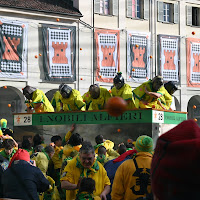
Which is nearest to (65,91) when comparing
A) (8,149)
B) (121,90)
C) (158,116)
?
(121,90)

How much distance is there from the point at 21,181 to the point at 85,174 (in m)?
0.75

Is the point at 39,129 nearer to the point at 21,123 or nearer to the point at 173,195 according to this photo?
the point at 21,123

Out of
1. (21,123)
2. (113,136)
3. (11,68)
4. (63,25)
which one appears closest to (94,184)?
(113,136)

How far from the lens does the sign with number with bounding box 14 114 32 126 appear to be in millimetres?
15500

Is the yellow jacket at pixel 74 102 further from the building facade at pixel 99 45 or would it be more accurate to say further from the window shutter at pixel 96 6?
the window shutter at pixel 96 6

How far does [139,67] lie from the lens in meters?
32.3

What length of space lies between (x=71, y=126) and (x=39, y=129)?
102cm

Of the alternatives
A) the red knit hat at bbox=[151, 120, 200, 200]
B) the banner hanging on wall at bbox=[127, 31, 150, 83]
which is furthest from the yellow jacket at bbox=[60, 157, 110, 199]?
the banner hanging on wall at bbox=[127, 31, 150, 83]

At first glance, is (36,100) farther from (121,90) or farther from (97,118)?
(121,90)

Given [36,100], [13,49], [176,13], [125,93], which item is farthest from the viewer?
[176,13]

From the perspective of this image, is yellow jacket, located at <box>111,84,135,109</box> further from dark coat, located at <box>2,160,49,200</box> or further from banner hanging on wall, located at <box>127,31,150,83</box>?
banner hanging on wall, located at <box>127,31,150,83</box>

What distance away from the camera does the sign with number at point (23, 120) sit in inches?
610

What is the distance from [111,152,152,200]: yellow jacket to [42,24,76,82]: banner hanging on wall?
941 inches

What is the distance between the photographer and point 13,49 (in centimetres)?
2805
